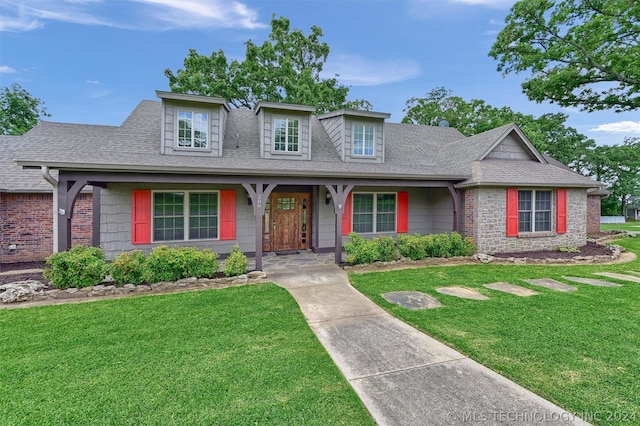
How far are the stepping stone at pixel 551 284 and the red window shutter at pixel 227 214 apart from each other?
310 inches

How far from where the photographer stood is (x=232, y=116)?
432 inches

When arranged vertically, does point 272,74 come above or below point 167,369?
above

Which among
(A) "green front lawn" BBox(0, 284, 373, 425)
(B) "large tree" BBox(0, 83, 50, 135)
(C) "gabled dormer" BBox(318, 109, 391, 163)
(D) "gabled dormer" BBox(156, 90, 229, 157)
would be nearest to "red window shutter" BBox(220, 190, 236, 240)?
(D) "gabled dormer" BBox(156, 90, 229, 157)

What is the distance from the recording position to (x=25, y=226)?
8.59m

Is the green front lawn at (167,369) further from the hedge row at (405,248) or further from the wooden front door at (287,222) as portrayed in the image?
the wooden front door at (287,222)

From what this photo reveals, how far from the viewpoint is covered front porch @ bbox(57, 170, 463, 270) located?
6.48 meters

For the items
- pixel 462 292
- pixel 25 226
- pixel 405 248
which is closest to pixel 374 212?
pixel 405 248

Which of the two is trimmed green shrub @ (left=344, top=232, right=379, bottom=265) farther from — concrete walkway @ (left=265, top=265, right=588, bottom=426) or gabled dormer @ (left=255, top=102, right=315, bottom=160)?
gabled dormer @ (left=255, top=102, right=315, bottom=160)

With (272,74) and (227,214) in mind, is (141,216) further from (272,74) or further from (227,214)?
(272,74)

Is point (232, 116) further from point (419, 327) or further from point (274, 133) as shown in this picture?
point (419, 327)

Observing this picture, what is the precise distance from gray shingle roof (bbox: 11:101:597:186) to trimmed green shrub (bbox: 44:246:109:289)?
1807mm

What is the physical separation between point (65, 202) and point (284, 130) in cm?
596

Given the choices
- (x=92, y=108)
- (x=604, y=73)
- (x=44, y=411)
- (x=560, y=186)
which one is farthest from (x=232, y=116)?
(x=604, y=73)

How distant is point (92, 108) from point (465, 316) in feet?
76.4
